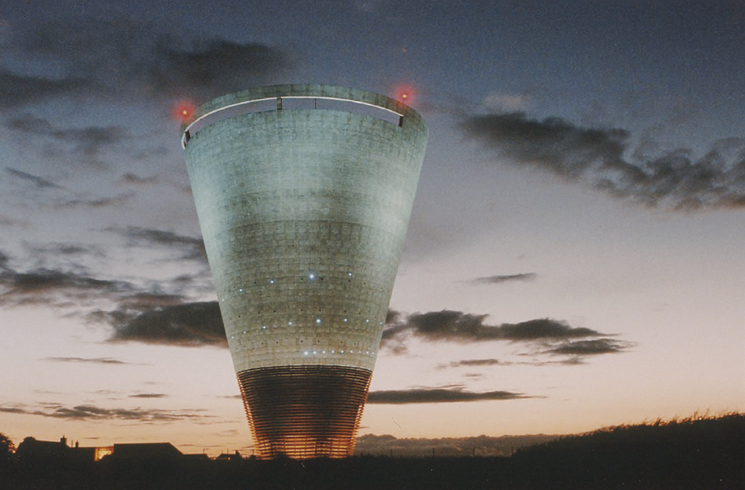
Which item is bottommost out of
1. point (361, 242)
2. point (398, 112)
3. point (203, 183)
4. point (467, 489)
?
point (467, 489)

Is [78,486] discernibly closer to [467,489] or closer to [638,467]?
[467,489]

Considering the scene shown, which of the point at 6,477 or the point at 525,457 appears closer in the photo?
the point at 6,477

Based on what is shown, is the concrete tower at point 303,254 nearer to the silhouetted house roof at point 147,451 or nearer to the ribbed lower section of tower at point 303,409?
the ribbed lower section of tower at point 303,409

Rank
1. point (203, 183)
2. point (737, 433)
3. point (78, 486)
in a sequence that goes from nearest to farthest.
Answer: point (737, 433) < point (78, 486) < point (203, 183)

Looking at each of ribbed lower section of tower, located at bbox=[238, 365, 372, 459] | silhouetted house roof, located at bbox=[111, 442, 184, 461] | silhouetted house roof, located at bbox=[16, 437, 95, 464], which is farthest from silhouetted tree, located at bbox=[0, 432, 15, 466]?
ribbed lower section of tower, located at bbox=[238, 365, 372, 459]

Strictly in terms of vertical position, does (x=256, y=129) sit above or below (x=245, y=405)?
Answer: above

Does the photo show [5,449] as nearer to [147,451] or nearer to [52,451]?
[52,451]

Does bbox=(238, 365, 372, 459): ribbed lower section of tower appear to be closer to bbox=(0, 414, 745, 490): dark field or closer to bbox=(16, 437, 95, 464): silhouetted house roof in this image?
bbox=(0, 414, 745, 490): dark field

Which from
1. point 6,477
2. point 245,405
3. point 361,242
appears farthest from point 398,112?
point 6,477
